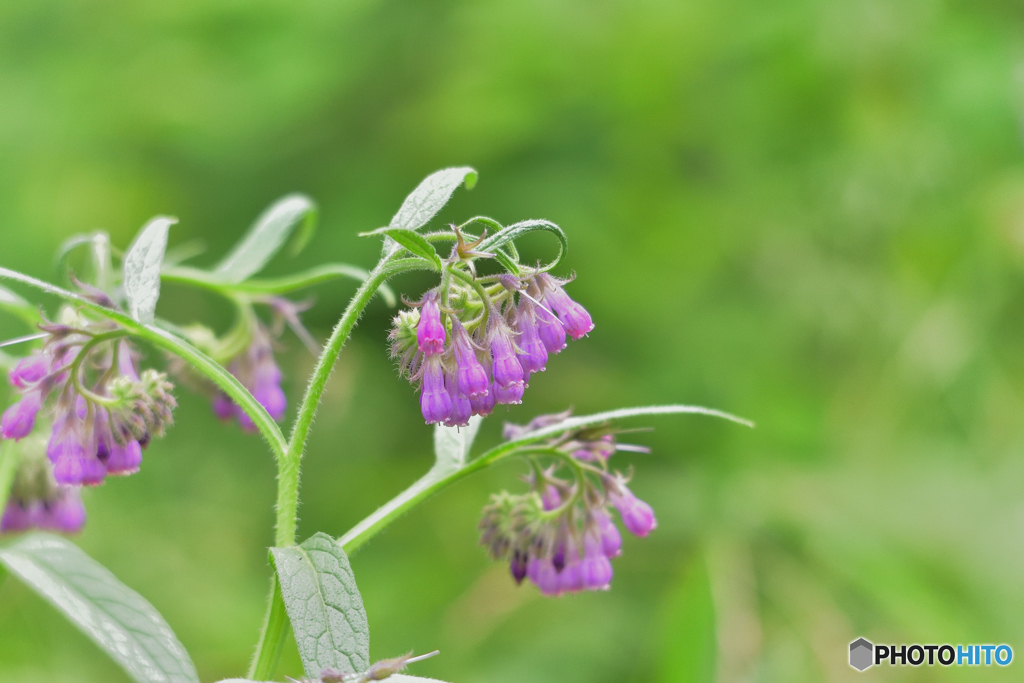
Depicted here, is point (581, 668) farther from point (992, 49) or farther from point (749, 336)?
point (992, 49)

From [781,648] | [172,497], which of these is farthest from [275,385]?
[172,497]

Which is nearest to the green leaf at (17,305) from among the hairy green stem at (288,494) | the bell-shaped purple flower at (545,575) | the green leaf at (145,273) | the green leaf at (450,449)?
the green leaf at (145,273)

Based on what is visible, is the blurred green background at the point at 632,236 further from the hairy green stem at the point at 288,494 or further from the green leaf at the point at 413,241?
the green leaf at the point at 413,241

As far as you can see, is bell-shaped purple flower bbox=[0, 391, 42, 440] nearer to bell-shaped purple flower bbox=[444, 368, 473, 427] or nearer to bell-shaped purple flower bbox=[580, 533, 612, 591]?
bell-shaped purple flower bbox=[444, 368, 473, 427]

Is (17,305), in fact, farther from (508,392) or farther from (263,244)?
(508,392)

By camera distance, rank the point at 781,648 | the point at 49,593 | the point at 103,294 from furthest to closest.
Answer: the point at 781,648
the point at 103,294
the point at 49,593
